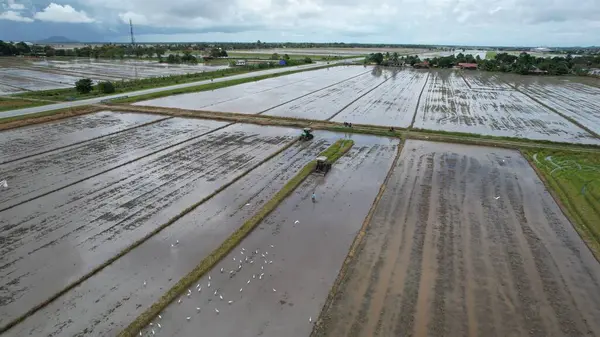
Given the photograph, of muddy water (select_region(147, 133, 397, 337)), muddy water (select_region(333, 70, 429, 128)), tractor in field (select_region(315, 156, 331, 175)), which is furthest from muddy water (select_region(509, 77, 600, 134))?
muddy water (select_region(147, 133, 397, 337))

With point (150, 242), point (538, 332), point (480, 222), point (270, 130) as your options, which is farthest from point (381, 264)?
point (270, 130)

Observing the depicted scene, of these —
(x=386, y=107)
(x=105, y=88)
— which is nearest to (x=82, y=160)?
(x=105, y=88)

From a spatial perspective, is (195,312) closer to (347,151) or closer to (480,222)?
(480,222)

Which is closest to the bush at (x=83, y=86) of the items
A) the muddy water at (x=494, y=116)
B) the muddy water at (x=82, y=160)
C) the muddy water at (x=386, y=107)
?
the muddy water at (x=82, y=160)

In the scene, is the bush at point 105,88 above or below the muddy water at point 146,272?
above

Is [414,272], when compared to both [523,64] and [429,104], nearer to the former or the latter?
[429,104]

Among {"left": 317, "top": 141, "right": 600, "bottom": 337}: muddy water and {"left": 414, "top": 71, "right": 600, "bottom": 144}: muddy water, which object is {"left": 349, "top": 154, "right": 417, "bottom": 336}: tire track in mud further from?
{"left": 414, "top": 71, "right": 600, "bottom": 144}: muddy water

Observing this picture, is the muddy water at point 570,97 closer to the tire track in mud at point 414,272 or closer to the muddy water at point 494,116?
the muddy water at point 494,116
